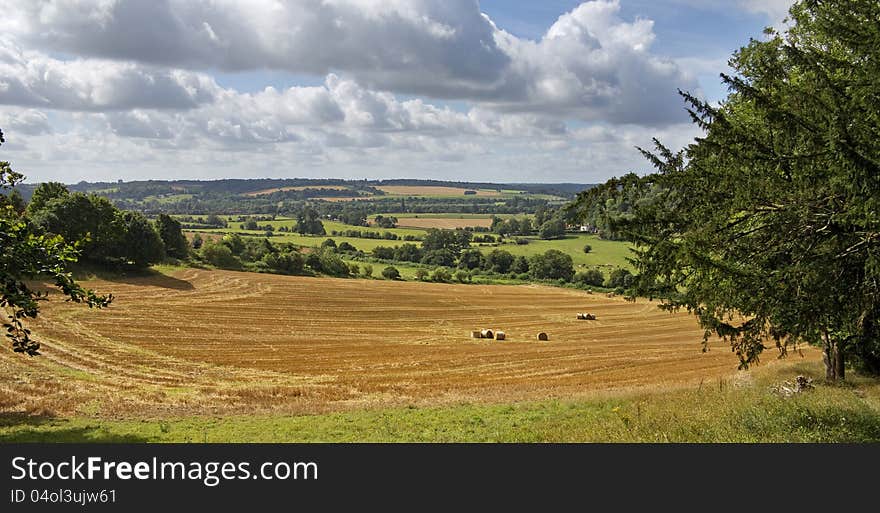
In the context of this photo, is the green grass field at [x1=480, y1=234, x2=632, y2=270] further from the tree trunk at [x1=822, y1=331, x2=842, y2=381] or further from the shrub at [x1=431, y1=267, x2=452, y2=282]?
the tree trunk at [x1=822, y1=331, x2=842, y2=381]

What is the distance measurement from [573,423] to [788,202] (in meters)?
6.90

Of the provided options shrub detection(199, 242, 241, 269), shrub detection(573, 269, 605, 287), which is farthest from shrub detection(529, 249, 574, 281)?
shrub detection(199, 242, 241, 269)

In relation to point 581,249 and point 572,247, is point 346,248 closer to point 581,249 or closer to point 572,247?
point 572,247

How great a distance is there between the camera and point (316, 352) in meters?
39.4

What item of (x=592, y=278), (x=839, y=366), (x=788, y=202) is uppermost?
(x=788, y=202)

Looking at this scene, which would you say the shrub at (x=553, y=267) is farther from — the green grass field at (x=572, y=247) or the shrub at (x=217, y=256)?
the shrub at (x=217, y=256)

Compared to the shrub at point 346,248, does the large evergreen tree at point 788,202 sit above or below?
above

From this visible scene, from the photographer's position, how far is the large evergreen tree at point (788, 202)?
32.6ft

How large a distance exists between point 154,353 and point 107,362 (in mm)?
4171

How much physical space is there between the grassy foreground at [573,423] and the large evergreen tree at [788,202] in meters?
1.89

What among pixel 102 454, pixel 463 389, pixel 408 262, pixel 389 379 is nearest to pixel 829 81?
pixel 102 454

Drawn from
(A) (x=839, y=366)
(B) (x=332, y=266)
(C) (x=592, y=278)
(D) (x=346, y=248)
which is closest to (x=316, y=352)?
(A) (x=839, y=366)

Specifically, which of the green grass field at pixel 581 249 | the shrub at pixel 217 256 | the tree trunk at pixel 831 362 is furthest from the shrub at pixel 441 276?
the tree trunk at pixel 831 362

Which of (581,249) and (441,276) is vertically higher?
(581,249)
